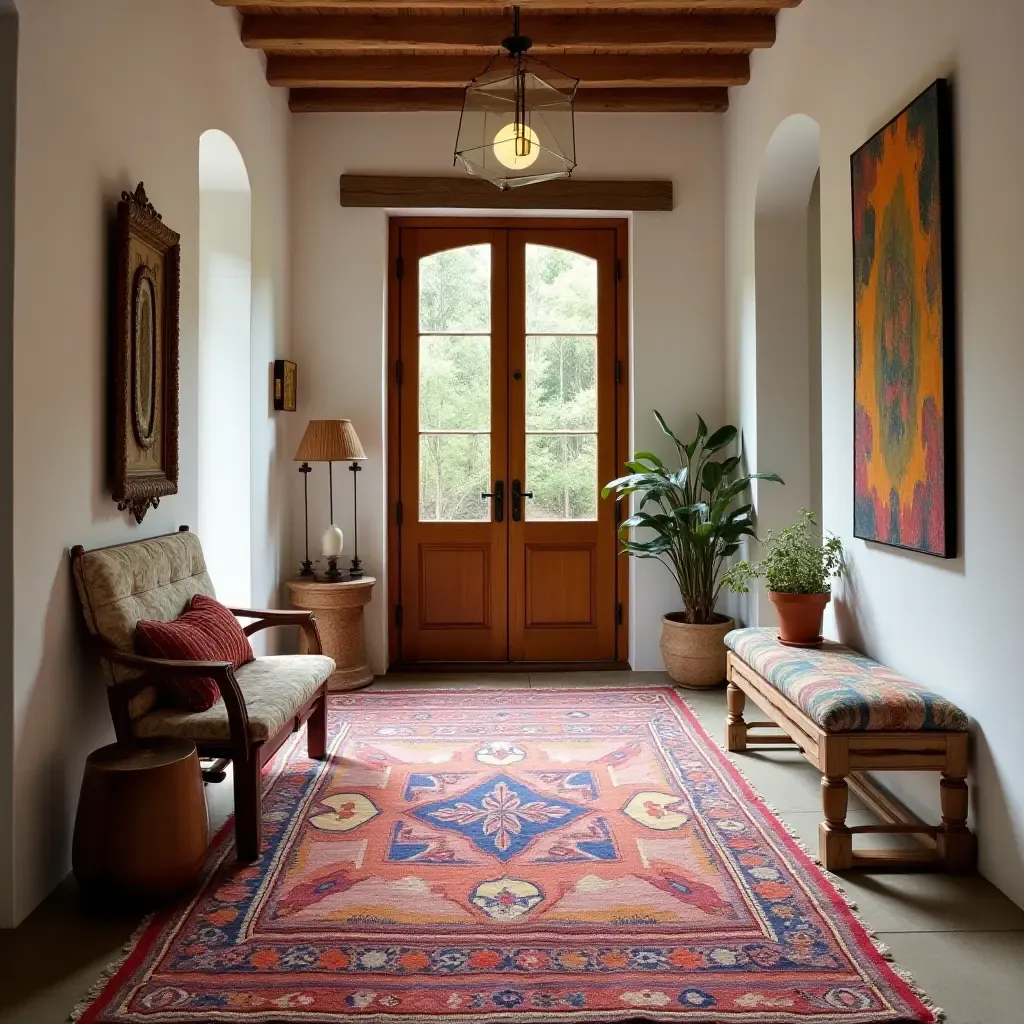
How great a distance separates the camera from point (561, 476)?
565cm

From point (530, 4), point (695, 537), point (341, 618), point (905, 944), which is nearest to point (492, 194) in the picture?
point (530, 4)

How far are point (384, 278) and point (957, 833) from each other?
4105 millimetres

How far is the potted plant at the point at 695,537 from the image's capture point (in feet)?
16.1

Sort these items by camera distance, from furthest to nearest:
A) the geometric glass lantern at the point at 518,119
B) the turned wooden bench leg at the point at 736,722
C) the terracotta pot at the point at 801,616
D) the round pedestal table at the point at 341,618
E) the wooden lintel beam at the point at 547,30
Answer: the round pedestal table at the point at 341,618 → the wooden lintel beam at the point at 547,30 → the turned wooden bench leg at the point at 736,722 → the terracotta pot at the point at 801,616 → the geometric glass lantern at the point at 518,119

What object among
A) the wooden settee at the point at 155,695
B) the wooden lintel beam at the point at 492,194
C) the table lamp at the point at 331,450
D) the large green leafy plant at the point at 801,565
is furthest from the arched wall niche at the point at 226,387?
the large green leafy plant at the point at 801,565

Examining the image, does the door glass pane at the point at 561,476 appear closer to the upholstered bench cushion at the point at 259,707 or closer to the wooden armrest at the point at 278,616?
the wooden armrest at the point at 278,616

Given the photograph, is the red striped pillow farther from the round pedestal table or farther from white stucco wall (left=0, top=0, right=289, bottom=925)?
the round pedestal table

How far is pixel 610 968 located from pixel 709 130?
15.6 ft

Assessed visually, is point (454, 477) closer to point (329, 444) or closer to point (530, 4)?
point (329, 444)

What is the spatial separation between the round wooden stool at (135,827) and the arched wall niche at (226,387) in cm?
210

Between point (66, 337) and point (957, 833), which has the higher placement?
point (66, 337)

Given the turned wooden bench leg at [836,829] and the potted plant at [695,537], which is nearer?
the turned wooden bench leg at [836,829]

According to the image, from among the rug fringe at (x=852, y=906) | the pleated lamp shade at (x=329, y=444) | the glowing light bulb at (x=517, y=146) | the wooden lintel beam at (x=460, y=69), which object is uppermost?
the wooden lintel beam at (x=460, y=69)

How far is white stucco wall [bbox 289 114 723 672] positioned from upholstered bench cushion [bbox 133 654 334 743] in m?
1.98
